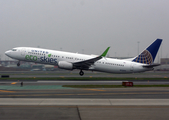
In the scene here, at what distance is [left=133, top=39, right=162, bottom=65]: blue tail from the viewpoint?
39812 millimetres

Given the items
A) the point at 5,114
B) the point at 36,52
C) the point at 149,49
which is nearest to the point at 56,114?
the point at 5,114

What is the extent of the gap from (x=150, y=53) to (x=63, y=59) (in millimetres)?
18343

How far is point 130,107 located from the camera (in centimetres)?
1386

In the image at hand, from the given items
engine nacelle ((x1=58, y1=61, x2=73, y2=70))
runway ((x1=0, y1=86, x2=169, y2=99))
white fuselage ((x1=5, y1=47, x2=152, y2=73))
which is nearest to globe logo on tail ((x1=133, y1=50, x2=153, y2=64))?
white fuselage ((x1=5, y1=47, x2=152, y2=73))

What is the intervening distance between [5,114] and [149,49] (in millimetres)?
34393

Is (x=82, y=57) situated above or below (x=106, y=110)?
above

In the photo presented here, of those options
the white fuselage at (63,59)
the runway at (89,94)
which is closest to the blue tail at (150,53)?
the white fuselage at (63,59)

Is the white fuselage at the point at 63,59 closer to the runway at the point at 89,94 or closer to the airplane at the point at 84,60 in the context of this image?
the airplane at the point at 84,60

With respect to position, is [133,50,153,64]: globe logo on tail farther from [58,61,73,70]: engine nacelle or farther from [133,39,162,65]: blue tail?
[58,61,73,70]: engine nacelle

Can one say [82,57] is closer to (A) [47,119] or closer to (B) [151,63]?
(B) [151,63]

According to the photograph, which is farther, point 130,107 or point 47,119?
point 130,107

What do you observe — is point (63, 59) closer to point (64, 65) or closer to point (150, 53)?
point (64, 65)

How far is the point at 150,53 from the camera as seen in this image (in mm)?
40031

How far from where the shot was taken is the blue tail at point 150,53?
39.8 metres
